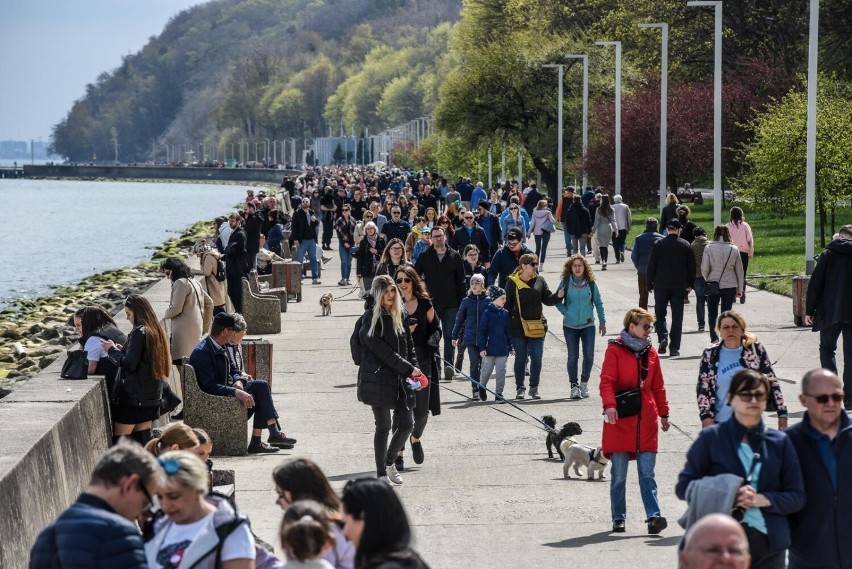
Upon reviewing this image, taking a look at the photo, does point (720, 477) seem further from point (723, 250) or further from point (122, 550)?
point (723, 250)

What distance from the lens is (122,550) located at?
5926 mm

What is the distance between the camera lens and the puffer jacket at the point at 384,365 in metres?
12.7

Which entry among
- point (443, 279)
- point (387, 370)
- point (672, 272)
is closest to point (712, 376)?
point (387, 370)

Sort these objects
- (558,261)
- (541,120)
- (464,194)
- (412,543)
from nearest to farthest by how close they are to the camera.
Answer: (412,543)
(558,261)
(464,194)
(541,120)

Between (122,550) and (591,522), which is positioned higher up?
(122,550)

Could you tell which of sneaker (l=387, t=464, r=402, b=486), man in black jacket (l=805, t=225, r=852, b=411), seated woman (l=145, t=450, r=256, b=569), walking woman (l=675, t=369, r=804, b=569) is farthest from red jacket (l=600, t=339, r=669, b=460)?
seated woman (l=145, t=450, r=256, b=569)

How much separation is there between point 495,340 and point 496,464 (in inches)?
136

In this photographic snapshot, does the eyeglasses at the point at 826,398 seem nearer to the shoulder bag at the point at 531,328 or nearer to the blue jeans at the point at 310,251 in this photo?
the shoulder bag at the point at 531,328

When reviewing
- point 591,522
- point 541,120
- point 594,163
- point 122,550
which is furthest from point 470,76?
point 122,550

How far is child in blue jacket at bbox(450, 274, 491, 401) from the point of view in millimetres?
17109

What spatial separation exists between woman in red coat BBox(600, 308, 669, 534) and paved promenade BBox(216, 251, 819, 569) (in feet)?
0.96

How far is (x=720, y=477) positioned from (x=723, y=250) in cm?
1361

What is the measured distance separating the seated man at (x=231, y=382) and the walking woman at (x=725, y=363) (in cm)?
440

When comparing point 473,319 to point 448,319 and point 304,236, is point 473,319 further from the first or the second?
point 304,236
